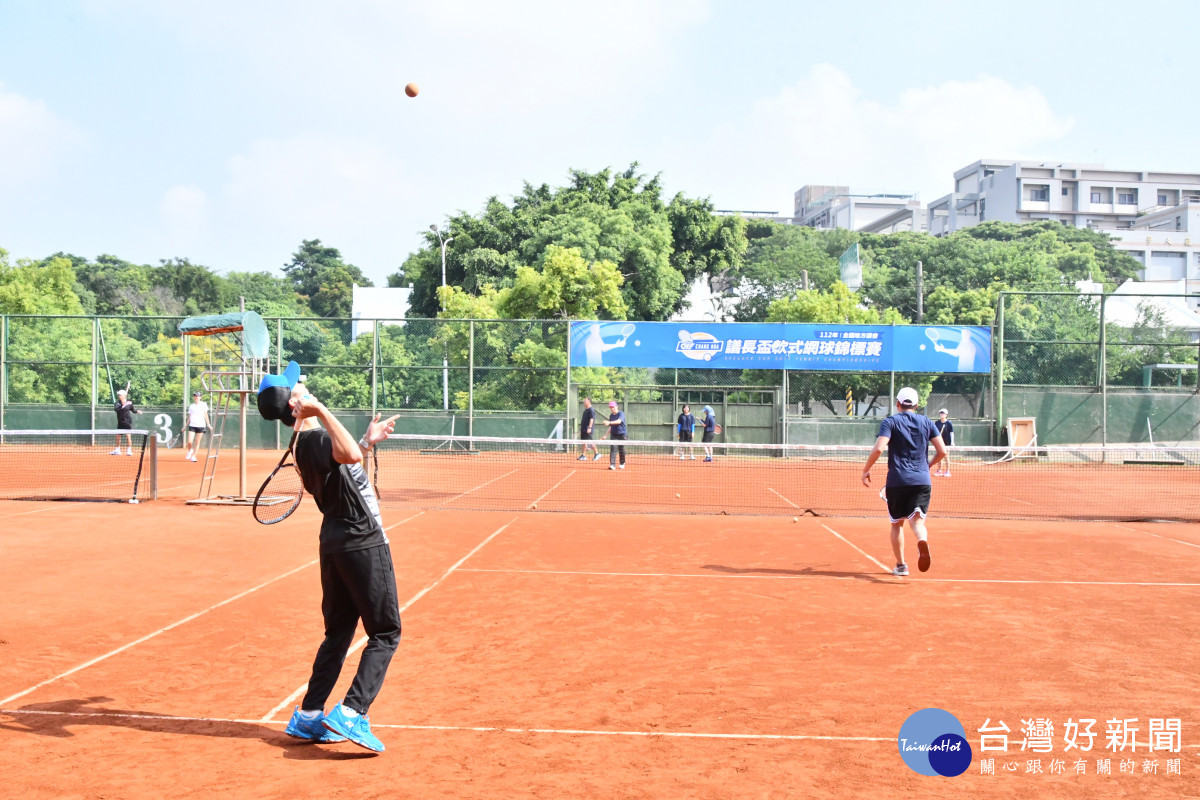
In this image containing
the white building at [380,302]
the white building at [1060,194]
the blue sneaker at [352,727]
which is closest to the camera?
the blue sneaker at [352,727]

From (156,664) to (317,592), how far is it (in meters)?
2.24

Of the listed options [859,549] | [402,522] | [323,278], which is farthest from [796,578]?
[323,278]

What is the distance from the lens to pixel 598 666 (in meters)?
6.11

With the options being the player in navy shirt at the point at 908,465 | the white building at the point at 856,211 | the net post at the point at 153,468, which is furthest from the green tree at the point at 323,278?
the player in navy shirt at the point at 908,465

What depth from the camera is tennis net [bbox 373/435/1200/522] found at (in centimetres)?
1551

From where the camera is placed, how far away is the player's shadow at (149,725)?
4.60 meters

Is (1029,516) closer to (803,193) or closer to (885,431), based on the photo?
(885,431)

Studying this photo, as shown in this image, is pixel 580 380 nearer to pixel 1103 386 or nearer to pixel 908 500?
pixel 1103 386

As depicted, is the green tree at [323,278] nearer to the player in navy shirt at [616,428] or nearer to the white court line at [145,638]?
the player in navy shirt at [616,428]

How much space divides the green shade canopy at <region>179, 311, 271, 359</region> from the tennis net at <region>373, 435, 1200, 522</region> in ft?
7.93

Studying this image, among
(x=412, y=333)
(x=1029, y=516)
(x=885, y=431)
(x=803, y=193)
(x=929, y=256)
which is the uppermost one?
(x=803, y=193)

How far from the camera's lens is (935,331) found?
1128 inches

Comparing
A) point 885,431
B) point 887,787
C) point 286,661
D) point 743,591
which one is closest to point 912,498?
point 885,431

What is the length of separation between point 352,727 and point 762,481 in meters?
17.2
